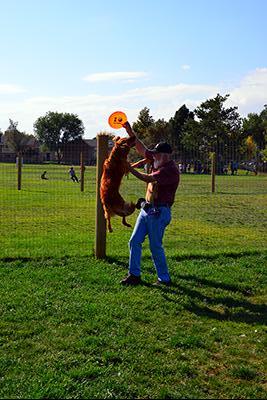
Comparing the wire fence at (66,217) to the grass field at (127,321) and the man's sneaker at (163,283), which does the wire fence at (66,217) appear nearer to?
the grass field at (127,321)

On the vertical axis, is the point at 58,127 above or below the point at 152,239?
above

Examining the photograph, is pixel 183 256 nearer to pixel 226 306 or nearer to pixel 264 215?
pixel 226 306

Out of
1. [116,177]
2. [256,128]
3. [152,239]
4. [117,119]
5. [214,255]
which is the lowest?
[214,255]

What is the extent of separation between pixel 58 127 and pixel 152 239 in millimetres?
96321

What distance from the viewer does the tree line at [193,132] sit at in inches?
925

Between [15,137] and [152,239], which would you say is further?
[15,137]

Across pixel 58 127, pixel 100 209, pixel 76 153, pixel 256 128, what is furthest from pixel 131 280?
pixel 58 127

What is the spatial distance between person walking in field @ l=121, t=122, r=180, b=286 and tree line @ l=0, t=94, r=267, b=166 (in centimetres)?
1004

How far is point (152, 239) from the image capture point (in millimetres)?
6703

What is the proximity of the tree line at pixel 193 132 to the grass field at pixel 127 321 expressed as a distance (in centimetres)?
866

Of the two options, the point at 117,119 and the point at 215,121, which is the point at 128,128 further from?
the point at 215,121

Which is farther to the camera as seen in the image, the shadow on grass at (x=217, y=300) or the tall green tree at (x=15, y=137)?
the tall green tree at (x=15, y=137)

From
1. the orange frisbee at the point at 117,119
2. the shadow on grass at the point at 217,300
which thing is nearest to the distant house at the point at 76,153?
the orange frisbee at the point at 117,119

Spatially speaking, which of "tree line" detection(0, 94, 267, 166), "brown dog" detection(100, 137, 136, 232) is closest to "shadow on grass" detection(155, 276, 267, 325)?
"brown dog" detection(100, 137, 136, 232)
